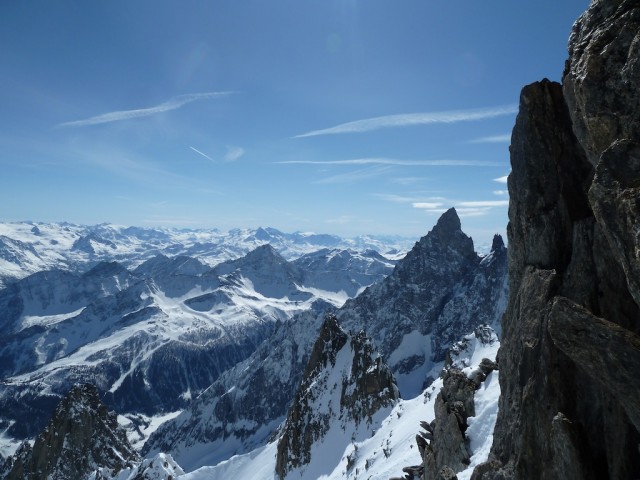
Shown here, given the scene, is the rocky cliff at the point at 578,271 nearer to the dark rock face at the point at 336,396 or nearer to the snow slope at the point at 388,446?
the snow slope at the point at 388,446

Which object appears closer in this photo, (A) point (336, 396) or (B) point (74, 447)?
(A) point (336, 396)

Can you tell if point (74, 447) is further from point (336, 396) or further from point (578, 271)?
point (578, 271)

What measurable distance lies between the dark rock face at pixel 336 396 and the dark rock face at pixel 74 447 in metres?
56.4

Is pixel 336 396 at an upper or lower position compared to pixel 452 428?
lower

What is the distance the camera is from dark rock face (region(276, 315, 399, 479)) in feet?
235

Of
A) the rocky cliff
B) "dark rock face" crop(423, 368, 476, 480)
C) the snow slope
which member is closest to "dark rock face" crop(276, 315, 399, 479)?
the snow slope

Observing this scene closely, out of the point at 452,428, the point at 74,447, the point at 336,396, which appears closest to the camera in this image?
the point at 452,428

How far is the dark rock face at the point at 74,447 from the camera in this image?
10431cm

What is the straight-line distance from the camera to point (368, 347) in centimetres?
8462

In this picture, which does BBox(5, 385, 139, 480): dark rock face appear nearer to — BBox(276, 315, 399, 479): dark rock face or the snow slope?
the snow slope

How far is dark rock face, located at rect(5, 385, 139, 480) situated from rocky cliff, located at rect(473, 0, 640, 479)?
387 feet

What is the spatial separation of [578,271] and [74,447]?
126862 millimetres

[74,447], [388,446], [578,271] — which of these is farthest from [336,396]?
[74,447]

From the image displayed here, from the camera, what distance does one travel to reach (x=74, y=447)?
106 metres
